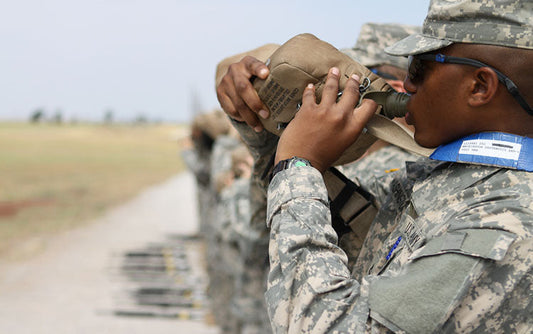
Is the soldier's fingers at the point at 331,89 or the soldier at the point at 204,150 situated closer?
the soldier's fingers at the point at 331,89

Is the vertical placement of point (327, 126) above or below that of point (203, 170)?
above

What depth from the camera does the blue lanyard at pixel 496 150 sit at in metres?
1.53

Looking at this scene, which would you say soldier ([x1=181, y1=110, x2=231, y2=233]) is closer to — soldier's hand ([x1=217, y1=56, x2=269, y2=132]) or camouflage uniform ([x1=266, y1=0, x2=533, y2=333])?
soldier's hand ([x1=217, y1=56, x2=269, y2=132])

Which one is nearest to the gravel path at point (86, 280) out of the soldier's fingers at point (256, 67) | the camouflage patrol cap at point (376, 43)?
the camouflage patrol cap at point (376, 43)

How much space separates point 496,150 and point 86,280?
11072 mm

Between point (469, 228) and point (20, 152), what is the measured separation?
4131 centimetres

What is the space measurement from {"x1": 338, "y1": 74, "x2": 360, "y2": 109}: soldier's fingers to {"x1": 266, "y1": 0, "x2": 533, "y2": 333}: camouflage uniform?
6.1 inches

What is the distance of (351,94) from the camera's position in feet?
5.70

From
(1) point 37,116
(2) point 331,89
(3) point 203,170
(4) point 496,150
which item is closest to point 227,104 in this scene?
(2) point 331,89

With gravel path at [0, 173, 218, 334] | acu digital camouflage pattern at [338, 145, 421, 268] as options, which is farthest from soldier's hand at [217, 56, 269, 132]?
gravel path at [0, 173, 218, 334]

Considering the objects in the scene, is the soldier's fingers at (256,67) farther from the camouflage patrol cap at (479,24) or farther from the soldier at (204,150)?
the soldier at (204,150)

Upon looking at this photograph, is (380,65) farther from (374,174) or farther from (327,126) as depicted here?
(327,126)

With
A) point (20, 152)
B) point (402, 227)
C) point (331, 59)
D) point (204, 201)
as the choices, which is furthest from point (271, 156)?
point (20, 152)

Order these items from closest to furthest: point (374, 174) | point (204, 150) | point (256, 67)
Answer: point (256, 67)
point (374, 174)
point (204, 150)
